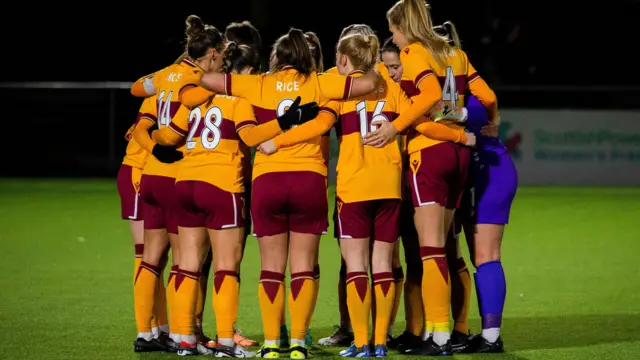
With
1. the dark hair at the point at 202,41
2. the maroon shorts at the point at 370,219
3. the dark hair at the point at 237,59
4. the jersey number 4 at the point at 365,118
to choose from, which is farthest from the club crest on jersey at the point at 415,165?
the dark hair at the point at 202,41

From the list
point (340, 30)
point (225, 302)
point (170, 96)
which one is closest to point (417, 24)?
point (170, 96)

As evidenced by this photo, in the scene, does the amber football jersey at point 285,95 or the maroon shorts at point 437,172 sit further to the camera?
the maroon shorts at point 437,172

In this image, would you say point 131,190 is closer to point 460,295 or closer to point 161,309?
point 161,309

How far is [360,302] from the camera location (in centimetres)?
699

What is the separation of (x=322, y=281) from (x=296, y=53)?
426cm

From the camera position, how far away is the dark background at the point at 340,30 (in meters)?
26.6

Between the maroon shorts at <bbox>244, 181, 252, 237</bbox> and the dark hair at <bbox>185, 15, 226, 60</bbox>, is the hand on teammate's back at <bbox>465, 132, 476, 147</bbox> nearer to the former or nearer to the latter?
the maroon shorts at <bbox>244, 181, 252, 237</bbox>

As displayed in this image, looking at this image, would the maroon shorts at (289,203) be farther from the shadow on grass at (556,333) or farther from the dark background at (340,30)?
the dark background at (340,30)

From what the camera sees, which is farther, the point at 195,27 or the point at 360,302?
the point at 195,27

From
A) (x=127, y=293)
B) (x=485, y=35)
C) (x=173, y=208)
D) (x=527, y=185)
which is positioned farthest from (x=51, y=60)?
(x=173, y=208)

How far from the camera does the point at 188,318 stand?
23.5 feet

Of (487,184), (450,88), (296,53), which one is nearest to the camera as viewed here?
(296,53)

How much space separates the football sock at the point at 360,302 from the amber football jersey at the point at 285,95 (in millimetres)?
675

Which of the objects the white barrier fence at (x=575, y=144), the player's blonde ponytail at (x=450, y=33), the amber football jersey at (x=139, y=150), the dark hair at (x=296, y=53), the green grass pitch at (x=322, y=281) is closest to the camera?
the dark hair at (x=296, y=53)
